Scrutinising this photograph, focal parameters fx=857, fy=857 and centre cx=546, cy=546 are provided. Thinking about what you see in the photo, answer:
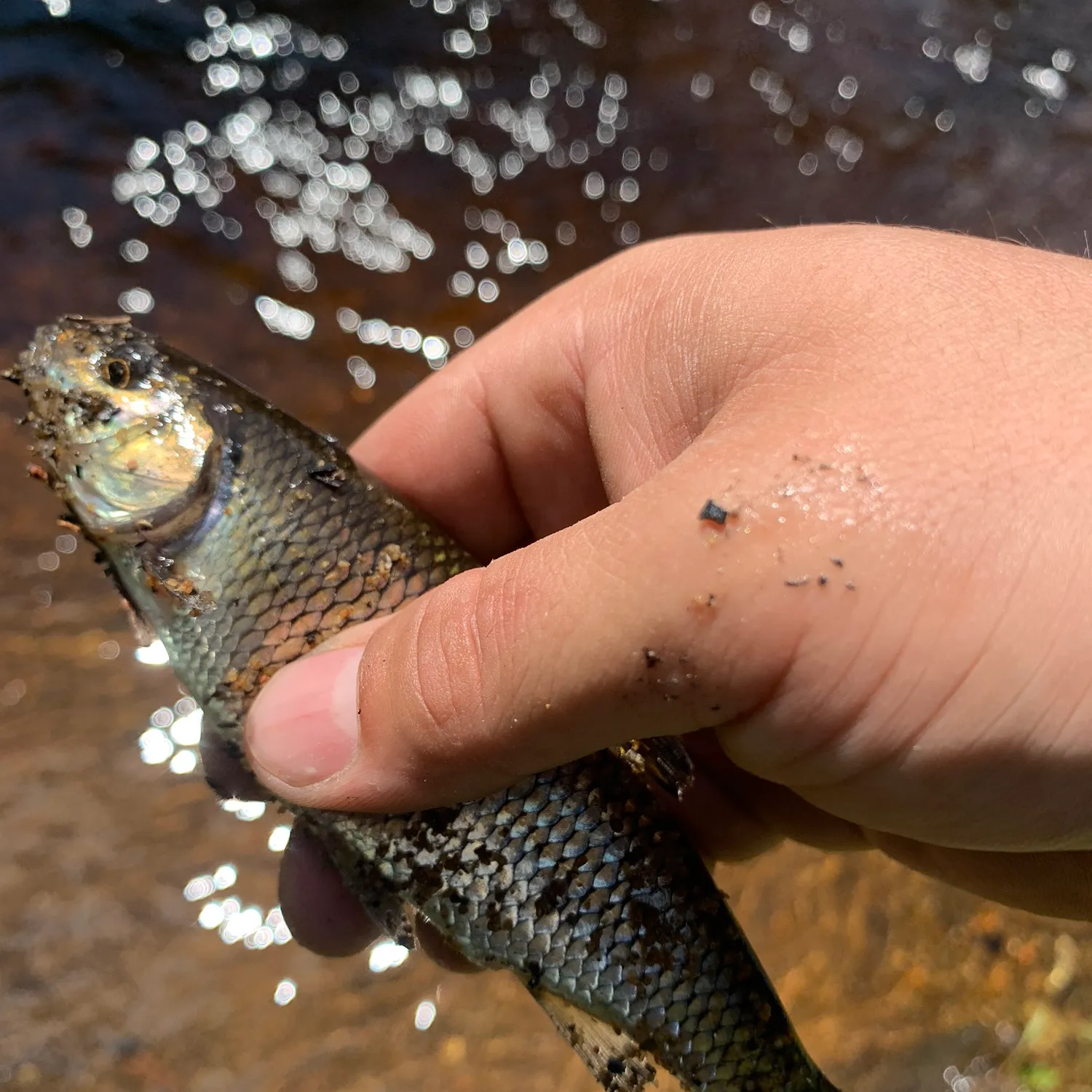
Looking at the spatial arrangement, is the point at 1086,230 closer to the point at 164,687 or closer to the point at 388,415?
the point at 388,415

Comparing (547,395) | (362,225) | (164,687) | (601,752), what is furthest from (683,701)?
(362,225)

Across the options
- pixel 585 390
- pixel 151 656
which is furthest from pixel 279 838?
pixel 585 390

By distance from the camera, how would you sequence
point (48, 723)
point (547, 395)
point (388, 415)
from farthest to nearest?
point (48, 723) → point (388, 415) → point (547, 395)

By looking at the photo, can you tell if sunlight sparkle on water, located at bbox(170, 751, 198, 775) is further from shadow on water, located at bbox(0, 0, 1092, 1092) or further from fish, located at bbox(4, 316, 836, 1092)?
fish, located at bbox(4, 316, 836, 1092)

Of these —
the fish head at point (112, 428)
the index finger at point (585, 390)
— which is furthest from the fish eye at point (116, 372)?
the index finger at point (585, 390)

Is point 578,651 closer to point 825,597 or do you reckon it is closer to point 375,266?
point 825,597

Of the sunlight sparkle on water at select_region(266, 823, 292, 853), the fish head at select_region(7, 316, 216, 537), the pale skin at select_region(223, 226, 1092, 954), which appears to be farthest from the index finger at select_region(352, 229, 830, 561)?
the sunlight sparkle on water at select_region(266, 823, 292, 853)

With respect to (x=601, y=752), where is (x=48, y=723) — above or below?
below
